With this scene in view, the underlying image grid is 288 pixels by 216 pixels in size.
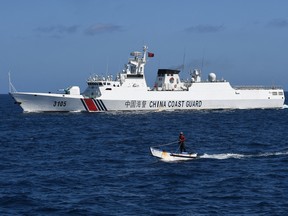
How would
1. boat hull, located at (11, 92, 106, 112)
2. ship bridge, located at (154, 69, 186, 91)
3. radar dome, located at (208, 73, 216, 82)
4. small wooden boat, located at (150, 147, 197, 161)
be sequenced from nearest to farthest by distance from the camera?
small wooden boat, located at (150, 147, 197, 161)
boat hull, located at (11, 92, 106, 112)
ship bridge, located at (154, 69, 186, 91)
radar dome, located at (208, 73, 216, 82)

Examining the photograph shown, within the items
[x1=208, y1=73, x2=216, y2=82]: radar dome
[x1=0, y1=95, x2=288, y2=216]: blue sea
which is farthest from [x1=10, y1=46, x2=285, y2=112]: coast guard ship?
[x1=0, y1=95, x2=288, y2=216]: blue sea

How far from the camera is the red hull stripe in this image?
6653 centimetres

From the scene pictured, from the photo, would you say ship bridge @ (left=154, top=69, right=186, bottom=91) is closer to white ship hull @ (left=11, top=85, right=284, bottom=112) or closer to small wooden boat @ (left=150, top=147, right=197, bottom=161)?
white ship hull @ (left=11, top=85, right=284, bottom=112)

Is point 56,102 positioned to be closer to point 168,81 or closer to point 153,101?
point 153,101

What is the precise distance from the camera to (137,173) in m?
26.6

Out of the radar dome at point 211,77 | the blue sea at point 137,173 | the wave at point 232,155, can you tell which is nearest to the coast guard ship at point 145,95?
the radar dome at point 211,77

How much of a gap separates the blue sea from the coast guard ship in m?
16.4

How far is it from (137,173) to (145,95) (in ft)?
146

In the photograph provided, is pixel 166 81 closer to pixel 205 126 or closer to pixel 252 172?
pixel 205 126

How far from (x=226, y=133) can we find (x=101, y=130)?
39.0ft

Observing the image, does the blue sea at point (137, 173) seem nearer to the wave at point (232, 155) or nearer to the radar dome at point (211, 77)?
the wave at point (232, 155)

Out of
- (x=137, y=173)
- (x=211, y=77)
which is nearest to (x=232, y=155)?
(x=137, y=173)

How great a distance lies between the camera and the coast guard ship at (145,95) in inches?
2623

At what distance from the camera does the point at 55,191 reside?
893 inches
